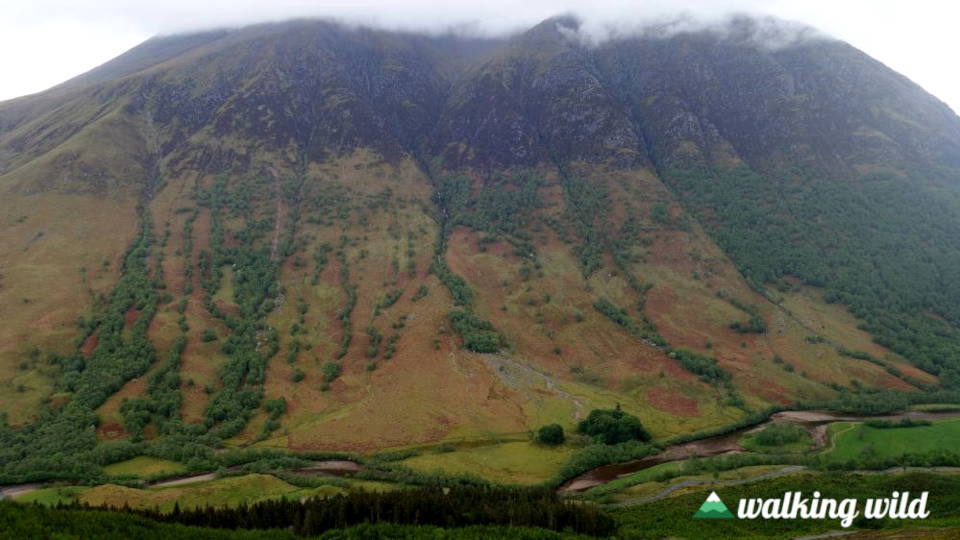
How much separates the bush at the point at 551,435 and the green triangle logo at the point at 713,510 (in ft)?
114

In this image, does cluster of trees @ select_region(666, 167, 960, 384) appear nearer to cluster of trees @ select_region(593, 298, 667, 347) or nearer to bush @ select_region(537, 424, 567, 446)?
cluster of trees @ select_region(593, 298, 667, 347)

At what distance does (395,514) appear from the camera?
61.0 meters

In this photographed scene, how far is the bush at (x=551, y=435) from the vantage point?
101 meters

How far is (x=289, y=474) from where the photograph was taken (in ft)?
289

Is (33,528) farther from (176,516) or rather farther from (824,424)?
(824,424)

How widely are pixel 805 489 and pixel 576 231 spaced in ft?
394

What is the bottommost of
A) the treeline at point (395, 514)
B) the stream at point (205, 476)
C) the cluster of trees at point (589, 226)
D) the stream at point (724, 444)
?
the stream at point (724, 444)

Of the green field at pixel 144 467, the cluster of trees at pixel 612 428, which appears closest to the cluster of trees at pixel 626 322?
the cluster of trees at pixel 612 428

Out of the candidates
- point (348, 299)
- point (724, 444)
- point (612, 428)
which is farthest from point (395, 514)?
point (348, 299)

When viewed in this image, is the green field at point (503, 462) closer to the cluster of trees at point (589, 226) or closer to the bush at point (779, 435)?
the bush at point (779, 435)

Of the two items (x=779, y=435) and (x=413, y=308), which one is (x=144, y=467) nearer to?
(x=413, y=308)

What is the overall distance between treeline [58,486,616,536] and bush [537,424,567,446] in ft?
114

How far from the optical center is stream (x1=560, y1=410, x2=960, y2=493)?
90.1m

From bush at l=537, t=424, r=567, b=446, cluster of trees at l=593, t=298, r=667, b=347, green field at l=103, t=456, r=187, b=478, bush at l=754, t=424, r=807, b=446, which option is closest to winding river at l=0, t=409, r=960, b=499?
bush at l=754, t=424, r=807, b=446
